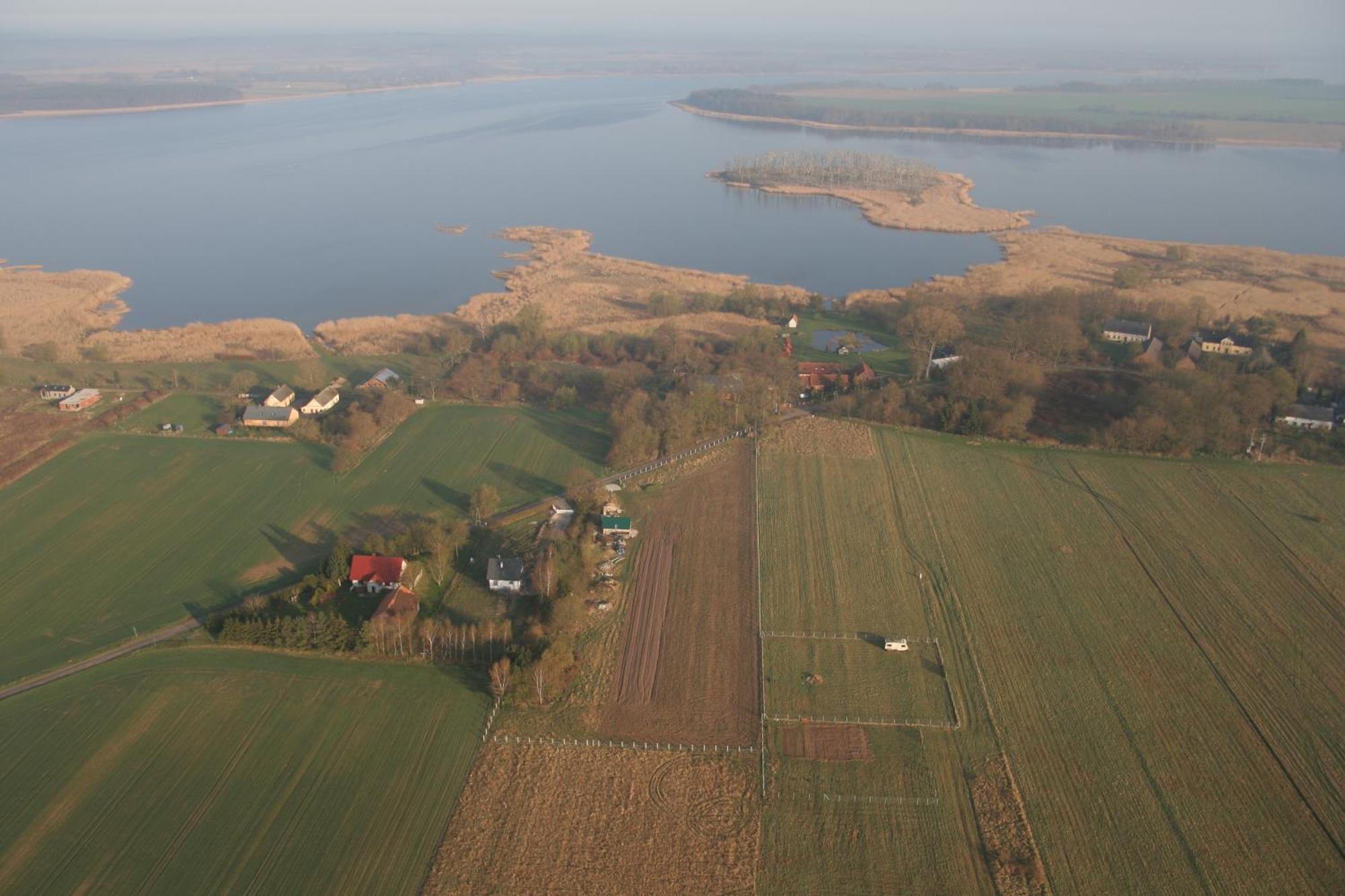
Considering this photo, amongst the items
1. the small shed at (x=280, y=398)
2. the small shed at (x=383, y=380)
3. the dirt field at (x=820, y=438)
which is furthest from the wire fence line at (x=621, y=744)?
the small shed at (x=383, y=380)

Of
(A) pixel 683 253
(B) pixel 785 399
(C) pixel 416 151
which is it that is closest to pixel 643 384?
(B) pixel 785 399

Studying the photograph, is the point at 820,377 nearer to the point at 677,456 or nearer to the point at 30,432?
the point at 677,456

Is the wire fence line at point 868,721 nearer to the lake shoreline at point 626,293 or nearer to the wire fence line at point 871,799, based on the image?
the wire fence line at point 871,799

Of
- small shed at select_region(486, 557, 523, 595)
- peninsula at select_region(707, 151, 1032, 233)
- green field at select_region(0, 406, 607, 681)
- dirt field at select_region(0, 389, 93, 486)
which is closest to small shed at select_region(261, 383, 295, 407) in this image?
green field at select_region(0, 406, 607, 681)

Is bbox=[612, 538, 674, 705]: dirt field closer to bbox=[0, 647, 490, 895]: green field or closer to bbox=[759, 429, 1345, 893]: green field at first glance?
bbox=[759, 429, 1345, 893]: green field

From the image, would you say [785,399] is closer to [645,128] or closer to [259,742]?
[259,742]

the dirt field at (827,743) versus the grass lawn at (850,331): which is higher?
the dirt field at (827,743)

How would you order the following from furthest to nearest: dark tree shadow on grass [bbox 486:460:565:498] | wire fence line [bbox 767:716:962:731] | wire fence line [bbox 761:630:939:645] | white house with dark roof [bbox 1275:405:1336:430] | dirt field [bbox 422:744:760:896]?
white house with dark roof [bbox 1275:405:1336:430] → dark tree shadow on grass [bbox 486:460:565:498] → wire fence line [bbox 761:630:939:645] → wire fence line [bbox 767:716:962:731] → dirt field [bbox 422:744:760:896]
